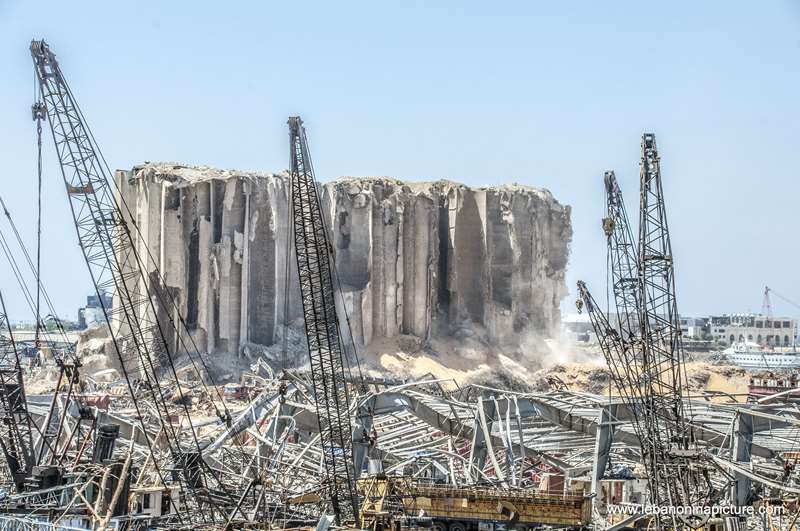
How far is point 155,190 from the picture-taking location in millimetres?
104438

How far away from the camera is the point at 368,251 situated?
11962 cm

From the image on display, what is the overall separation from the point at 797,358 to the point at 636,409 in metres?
130

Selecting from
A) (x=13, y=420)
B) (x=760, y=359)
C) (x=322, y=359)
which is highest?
(x=322, y=359)

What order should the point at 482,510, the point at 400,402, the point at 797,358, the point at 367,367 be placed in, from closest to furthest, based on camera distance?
the point at 482,510, the point at 400,402, the point at 367,367, the point at 797,358

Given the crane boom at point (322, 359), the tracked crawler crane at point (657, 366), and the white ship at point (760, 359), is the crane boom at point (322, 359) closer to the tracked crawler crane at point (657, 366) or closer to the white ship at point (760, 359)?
the tracked crawler crane at point (657, 366)

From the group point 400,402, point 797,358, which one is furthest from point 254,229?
point 797,358

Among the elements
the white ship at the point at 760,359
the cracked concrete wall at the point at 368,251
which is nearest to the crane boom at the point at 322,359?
the cracked concrete wall at the point at 368,251

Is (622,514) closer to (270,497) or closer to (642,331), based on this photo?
(642,331)

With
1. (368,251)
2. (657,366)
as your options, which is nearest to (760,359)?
(368,251)

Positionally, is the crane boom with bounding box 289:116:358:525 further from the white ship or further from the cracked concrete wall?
the white ship

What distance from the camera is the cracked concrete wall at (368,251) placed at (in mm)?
105750

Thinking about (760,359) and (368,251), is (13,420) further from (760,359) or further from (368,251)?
(760,359)

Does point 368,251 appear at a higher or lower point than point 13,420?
higher

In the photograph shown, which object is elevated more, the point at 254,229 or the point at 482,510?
the point at 254,229
